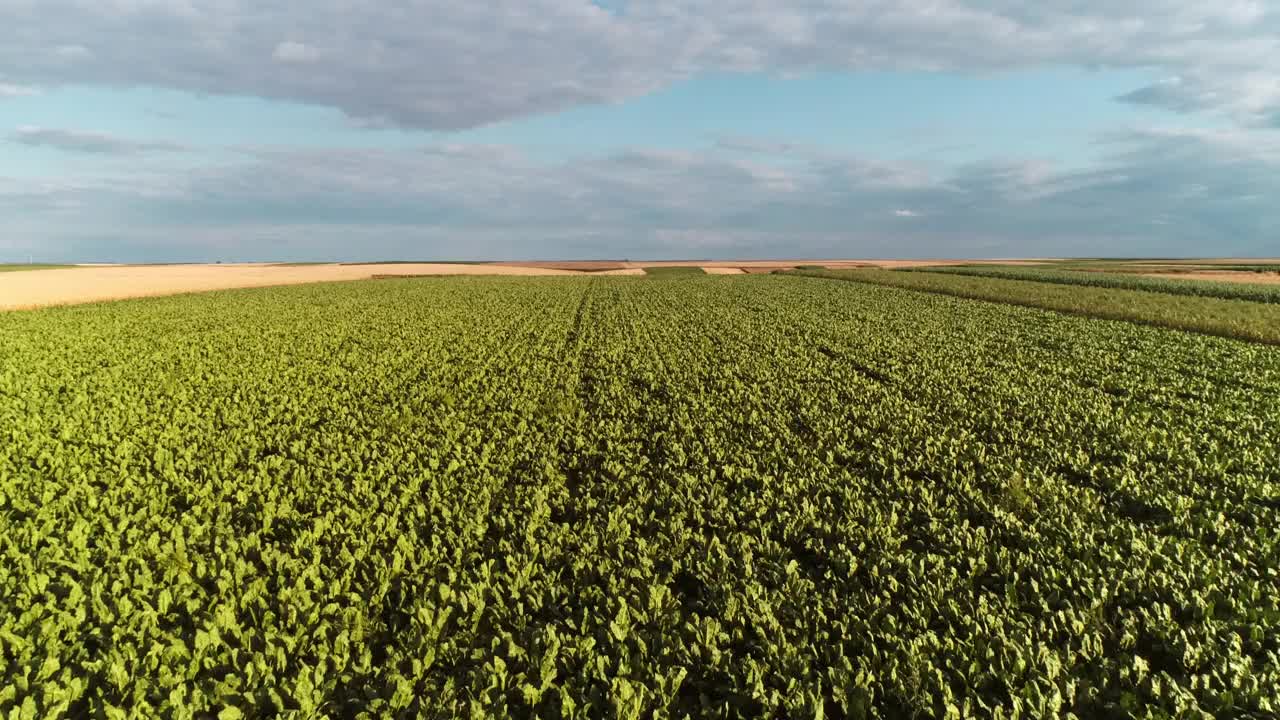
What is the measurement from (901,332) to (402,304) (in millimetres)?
28472

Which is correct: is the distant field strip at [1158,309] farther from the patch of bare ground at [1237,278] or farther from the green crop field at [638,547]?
the patch of bare ground at [1237,278]

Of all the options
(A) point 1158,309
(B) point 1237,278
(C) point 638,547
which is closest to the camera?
(C) point 638,547

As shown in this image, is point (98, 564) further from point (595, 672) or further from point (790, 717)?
point (790, 717)

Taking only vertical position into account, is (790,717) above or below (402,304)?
below

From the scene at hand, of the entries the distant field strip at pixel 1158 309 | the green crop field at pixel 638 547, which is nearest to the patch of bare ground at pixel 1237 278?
the distant field strip at pixel 1158 309

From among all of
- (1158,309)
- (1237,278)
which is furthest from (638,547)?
(1237,278)

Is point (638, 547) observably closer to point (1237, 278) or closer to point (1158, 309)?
point (1158, 309)

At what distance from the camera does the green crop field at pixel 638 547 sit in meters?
4.52

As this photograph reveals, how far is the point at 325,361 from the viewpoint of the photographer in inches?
715

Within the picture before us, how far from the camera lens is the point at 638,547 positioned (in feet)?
21.5

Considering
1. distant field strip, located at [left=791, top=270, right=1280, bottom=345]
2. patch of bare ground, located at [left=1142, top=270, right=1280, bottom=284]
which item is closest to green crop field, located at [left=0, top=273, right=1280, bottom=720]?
distant field strip, located at [left=791, top=270, right=1280, bottom=345]

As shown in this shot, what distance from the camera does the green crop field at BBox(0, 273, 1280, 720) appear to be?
14.8 ft

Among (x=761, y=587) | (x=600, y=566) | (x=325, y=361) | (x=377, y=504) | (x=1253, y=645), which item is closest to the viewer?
(x=1253, y=645)

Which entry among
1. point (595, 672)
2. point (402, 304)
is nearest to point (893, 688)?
point (595, 672)
